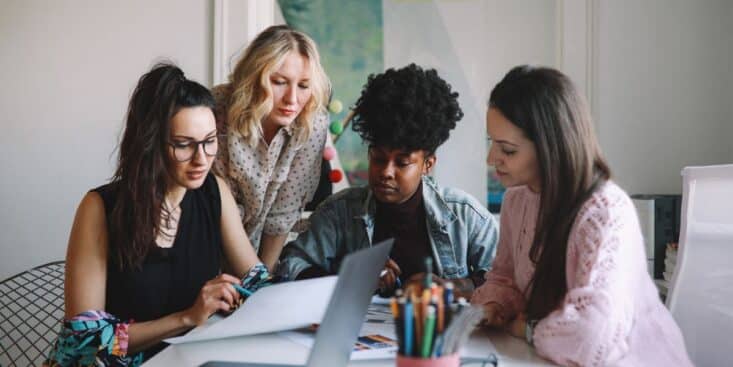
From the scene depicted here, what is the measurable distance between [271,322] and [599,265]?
1.73 feet

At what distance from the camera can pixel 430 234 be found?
69.7 inches

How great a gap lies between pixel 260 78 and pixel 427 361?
1245 millimetres

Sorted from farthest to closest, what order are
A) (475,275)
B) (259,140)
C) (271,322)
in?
(259,140) < (475,275) < (271,322)

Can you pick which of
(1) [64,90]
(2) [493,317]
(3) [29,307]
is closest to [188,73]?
(1) [64,90]

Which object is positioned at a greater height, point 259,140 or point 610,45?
point 610,45

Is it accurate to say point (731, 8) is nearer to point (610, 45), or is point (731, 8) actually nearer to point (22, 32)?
point (610, 45)

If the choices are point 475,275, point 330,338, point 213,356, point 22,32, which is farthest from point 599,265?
point 22,32

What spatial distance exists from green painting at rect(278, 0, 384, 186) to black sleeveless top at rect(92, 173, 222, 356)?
128 centimetres

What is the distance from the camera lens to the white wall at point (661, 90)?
2.62 meters

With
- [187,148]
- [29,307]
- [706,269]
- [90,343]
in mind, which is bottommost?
[29,307]

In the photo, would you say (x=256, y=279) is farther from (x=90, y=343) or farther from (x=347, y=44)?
(x=347, y=44)

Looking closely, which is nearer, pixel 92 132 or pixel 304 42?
pixel 304 42

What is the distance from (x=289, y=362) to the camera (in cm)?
105

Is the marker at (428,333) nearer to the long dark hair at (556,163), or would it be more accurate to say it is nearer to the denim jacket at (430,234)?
the long dark hair at (556,163)
